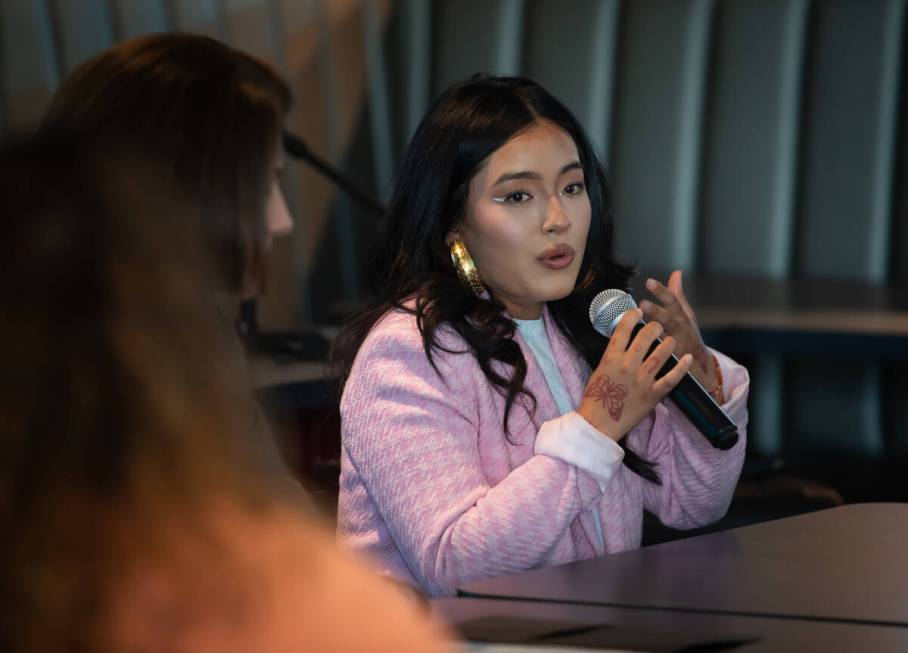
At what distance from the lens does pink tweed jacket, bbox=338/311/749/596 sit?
4.83 ft

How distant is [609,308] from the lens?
164cm

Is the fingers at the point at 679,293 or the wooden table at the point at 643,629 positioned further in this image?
the fingers at the point at 679,293

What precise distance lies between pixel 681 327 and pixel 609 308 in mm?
108

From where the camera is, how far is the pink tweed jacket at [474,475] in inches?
58.0

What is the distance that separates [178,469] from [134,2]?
3225mm

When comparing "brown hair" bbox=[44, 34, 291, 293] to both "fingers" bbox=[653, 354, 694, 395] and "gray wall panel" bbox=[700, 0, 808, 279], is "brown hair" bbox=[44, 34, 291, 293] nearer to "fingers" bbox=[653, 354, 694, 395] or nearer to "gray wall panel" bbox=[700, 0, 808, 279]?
"fingers" bbox=[653, 354, 694, 395]

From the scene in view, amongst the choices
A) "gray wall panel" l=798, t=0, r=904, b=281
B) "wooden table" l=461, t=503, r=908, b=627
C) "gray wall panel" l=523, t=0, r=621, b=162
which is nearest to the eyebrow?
"wooden table" l=461, t=503, r=908, b=627

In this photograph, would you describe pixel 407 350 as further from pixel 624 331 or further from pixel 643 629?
pixel 643 629

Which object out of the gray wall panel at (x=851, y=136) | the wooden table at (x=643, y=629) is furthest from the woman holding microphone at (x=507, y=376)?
the gray wall panel at (x=851, y=136)

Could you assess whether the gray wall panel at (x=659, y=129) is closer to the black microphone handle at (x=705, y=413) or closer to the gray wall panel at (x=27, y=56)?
the gray wall panel at (x=27, y=56)

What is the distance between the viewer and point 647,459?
5.74ft

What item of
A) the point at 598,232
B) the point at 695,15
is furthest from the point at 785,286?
the point at 598,232

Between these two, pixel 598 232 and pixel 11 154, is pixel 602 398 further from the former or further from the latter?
pixel 11 154

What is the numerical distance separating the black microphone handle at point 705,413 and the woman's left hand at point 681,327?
16cm
